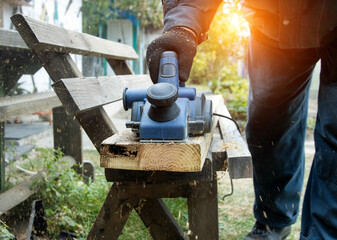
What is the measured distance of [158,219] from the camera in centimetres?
162

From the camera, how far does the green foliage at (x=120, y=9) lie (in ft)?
26.6

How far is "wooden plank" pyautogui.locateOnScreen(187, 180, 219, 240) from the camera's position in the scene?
4.86ft

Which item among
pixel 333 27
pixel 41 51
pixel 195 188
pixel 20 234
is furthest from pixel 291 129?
pixel 20 234

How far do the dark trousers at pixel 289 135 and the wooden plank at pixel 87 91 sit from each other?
804mm

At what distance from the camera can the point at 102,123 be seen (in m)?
1.58

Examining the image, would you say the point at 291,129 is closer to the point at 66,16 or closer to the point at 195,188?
the point at 195,188

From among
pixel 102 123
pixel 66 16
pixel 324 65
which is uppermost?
pixel 66 16

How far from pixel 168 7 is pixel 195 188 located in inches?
33.6

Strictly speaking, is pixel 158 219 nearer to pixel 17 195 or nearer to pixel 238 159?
pixel 238 159

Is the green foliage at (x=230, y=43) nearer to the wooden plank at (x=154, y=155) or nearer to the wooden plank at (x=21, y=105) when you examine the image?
the wooden plank at (x=21, y=105)

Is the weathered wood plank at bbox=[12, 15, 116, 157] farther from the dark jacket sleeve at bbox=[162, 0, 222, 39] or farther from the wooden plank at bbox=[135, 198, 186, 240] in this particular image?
the dark jacket sleeve at bbox=[162, 0, 222, 39]

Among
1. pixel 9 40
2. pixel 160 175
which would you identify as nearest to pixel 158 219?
pixel 160 175

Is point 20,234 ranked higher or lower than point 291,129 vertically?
lower

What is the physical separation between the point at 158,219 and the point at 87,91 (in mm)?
668
